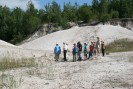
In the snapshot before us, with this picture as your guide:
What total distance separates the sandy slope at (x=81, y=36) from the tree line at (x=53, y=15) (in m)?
27.6

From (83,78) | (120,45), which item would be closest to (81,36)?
(120,45)

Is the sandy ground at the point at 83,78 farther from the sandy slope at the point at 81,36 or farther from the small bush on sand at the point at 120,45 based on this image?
the sandy slope at the point at 81,36

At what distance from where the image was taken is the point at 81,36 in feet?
195

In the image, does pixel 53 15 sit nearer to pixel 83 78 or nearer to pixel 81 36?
pixel 81 36

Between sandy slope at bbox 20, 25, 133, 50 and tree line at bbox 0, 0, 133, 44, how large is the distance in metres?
27.6

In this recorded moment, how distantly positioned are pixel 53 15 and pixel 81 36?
138 ft

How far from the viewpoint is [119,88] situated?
1658 cm

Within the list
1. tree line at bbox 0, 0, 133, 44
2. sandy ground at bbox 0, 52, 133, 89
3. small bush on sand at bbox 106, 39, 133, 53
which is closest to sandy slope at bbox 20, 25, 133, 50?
small bush on sand at bbox 106, 39, 133, 53

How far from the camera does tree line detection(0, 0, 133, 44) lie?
313 ft

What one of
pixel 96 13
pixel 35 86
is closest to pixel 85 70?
pixel 35 86

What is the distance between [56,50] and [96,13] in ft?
229

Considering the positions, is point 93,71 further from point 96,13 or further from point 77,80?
point 96,13

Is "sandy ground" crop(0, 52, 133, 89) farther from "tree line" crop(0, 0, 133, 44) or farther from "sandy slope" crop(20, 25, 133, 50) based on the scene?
"tree line" crop(0, 0, 133, 44)

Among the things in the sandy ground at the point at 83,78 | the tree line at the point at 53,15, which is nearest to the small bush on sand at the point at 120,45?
the sandy ground at the point at 83,78
